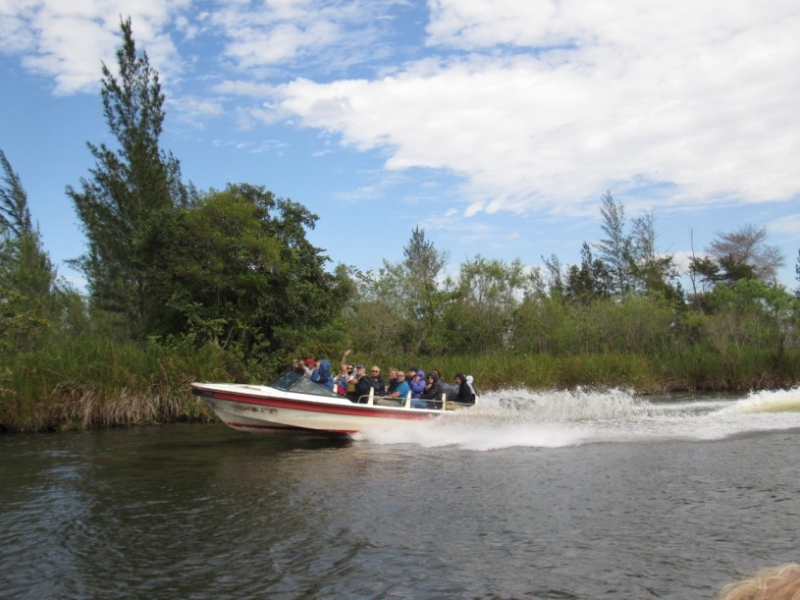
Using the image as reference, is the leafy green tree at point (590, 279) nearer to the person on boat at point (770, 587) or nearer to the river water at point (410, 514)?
the river water at point (410, 514)

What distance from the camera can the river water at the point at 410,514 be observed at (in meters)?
6.93

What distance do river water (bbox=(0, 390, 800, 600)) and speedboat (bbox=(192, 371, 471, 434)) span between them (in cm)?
47

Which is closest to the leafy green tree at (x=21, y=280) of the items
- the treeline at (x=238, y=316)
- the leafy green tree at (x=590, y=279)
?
the treeline at (x=238, y=316)

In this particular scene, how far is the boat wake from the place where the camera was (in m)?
15.4

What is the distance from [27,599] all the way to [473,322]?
34437 millimetres

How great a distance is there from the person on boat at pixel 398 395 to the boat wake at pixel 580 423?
0.77 metres

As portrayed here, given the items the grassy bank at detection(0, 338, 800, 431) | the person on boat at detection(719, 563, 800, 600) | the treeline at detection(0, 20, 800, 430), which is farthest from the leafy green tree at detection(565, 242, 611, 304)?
the person on boat at detection(719, 563, 800, 600)

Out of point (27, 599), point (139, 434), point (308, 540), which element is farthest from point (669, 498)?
point (139, 434)

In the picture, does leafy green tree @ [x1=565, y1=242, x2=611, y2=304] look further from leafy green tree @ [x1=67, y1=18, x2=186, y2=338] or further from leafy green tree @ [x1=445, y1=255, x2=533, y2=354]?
leafy green tree @ [x1=67, y1=18, x2=186, y2=338]

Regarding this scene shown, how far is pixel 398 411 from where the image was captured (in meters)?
16.5

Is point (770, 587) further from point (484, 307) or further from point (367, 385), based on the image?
point (484, 307)

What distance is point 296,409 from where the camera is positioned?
15867mm

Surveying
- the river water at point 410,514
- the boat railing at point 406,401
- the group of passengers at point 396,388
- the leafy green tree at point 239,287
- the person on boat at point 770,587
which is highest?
the leafy green tree at point 239,287

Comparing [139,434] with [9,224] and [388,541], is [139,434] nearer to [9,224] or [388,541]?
[388,541]
